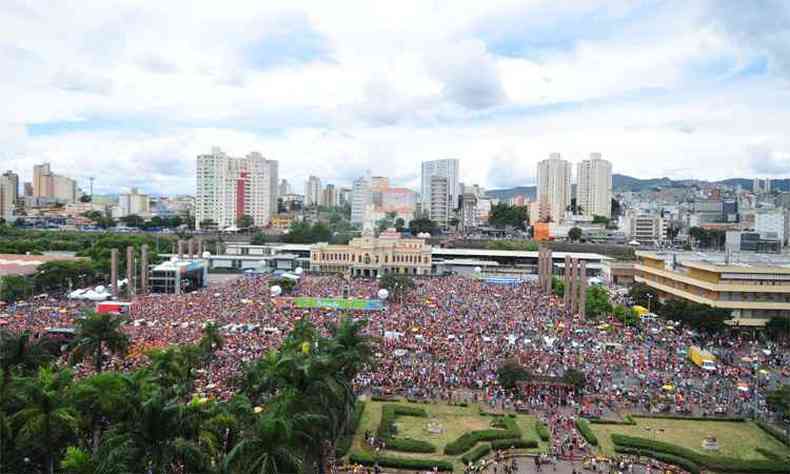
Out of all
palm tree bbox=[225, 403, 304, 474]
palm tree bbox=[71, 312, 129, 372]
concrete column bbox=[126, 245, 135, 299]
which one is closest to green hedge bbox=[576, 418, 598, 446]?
palm tree bbox=[225, 403, 304, 474]

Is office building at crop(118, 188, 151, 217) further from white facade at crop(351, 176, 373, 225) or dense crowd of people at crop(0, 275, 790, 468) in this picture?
dense crowd of people at crop(0, 275, 790, 468)

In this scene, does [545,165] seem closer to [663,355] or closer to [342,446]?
[663,355]

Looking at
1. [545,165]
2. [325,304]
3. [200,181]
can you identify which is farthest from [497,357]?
[545,165]

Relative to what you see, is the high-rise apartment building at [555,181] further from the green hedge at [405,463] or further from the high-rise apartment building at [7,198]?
the green hedge at [405,463]

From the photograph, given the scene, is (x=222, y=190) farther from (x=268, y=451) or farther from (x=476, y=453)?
(x=268, y=451)

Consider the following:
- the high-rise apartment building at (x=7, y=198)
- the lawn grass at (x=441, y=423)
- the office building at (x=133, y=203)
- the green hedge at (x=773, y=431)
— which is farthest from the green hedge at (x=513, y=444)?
the office building at (x=133, y=203)
